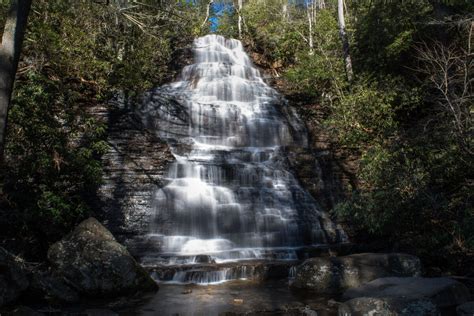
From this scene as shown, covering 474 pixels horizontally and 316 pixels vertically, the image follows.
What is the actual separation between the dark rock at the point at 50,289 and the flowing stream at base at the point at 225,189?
2353mm

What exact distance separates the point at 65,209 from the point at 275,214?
645cm

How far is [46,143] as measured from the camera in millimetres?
10578

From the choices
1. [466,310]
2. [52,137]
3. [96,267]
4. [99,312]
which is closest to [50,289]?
[96,267]

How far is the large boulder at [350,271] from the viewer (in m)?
8.93

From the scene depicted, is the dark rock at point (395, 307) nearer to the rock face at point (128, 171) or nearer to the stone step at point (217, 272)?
the stone step at point (217, 272)

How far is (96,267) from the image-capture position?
840cm

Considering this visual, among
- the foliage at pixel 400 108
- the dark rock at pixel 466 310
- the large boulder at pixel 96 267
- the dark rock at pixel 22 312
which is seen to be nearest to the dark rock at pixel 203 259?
the large boulder at pixel 96 267

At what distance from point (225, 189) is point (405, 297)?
27.5ft

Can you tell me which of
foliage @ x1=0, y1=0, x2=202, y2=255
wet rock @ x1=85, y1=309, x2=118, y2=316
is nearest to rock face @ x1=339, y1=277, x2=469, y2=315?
wet rock @ x1=85, y1=309, x2=118, y2=316

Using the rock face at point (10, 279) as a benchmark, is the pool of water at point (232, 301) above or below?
below

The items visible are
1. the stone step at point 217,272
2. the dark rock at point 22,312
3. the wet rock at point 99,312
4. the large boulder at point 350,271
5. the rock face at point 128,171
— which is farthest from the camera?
the rock face at point 128,171

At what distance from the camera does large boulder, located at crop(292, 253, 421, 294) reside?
29.3 feet

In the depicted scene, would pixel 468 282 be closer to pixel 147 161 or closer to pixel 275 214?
pixel 275 214

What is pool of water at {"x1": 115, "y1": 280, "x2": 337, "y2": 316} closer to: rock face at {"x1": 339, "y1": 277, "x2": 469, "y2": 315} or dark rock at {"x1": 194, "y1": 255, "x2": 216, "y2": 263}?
rock face at {"x1": 339, "y1": 277, "x2": 469, "y2": 315}
